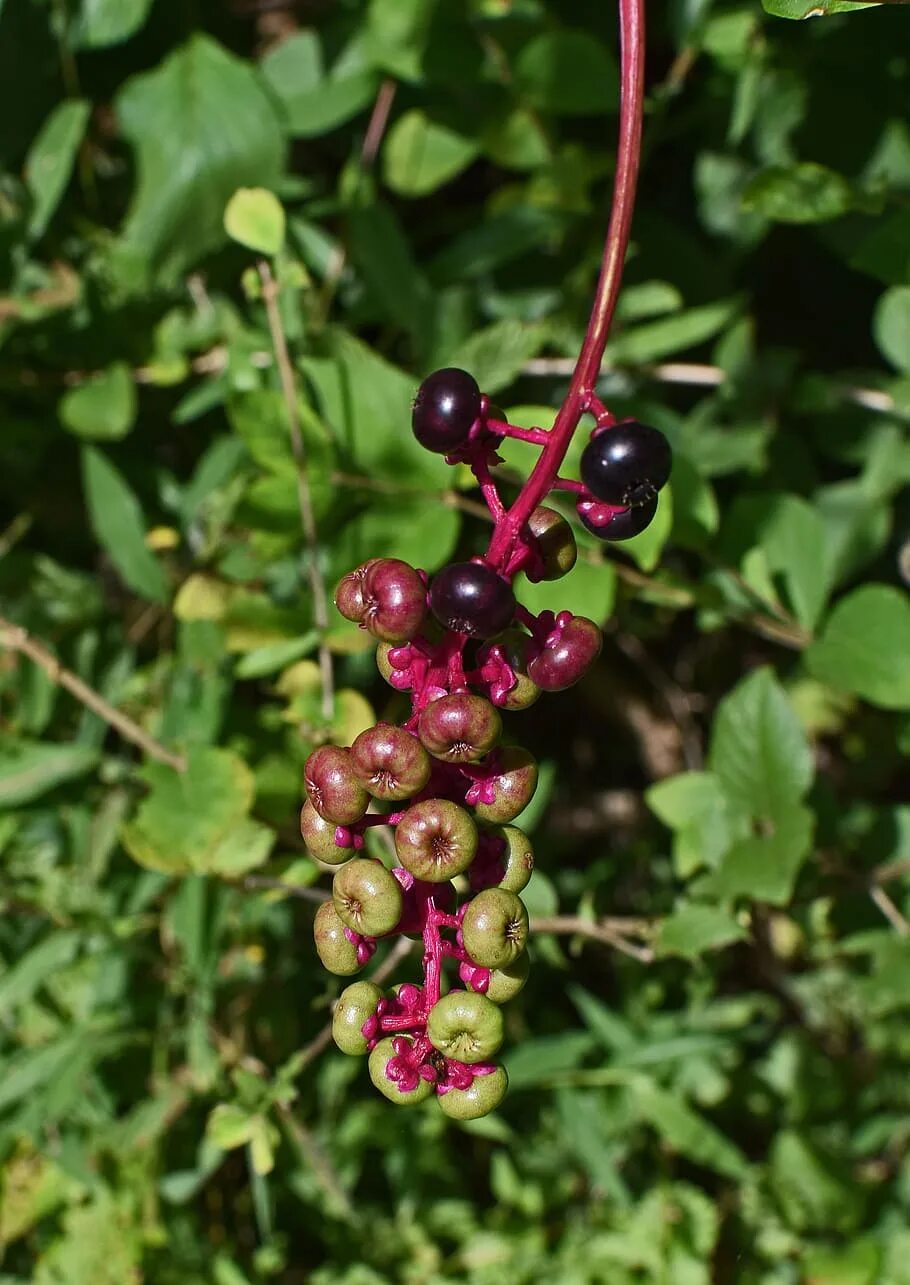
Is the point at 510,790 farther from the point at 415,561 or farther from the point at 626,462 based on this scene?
the point at 415,561

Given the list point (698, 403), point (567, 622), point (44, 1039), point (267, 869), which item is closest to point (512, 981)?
point (567, 622)

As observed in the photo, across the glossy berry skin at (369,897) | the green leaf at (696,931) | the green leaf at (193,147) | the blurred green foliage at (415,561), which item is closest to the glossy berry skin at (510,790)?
the glossy berry skin at (369,897)

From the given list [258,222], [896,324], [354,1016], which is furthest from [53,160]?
[354,1016]

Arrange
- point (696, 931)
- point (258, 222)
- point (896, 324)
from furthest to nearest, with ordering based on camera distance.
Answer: point (896, 324)
point (696, 931)
point (258, 222)

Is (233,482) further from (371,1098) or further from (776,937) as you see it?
(776,937)

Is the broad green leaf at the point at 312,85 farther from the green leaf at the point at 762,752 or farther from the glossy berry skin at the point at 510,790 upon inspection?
the glossy berry skin at the point at 510,790

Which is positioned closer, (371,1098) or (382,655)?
(382,655)

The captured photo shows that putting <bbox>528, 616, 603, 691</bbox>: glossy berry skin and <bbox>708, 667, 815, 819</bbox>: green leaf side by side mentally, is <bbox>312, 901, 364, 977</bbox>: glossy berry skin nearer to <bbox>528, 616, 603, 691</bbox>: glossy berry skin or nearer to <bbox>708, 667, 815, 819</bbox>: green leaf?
<bbox>528, 616, 603, 691</bbox>: glossy berry skin
